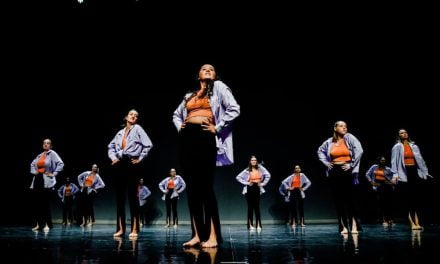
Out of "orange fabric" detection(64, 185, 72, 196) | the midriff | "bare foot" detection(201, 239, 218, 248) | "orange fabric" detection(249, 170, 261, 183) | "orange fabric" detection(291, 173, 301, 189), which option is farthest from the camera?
"orange fabric" detection(64, 185, 72, 196)

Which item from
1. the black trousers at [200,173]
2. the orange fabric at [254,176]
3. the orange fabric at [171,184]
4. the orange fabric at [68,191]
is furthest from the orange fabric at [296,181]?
the black trousers at [200,173]

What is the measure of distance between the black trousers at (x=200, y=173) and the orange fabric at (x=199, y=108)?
0.40 feet

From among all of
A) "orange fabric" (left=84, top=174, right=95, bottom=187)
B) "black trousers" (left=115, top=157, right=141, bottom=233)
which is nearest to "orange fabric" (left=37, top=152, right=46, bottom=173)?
"black trousers" (left=115, top=157, right=141, bottom=233)

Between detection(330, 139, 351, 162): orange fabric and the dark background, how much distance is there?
16.7 feet

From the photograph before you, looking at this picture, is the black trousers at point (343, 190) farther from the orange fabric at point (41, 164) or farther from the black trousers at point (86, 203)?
the black trousers at point (86, 203)

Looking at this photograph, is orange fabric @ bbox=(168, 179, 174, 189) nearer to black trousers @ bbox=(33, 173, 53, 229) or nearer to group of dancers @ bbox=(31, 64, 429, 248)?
group of dancers @ bbox=(31, 64, 429, 248)

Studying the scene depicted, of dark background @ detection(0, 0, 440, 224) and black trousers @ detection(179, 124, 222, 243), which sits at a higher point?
dark background @ detection(0, 0, 440, 224)

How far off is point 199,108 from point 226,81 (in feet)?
23.8

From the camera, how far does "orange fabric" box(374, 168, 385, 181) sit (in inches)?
320

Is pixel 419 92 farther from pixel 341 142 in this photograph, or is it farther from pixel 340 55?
pixel 341 142

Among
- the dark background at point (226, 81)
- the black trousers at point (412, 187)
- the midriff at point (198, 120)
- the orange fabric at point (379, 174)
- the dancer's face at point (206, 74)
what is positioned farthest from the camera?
the dark background at point (226, 81)

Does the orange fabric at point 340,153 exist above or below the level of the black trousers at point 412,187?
above

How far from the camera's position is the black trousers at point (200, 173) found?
2502mm

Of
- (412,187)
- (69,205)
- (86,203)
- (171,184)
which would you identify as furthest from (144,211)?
(412,187)
